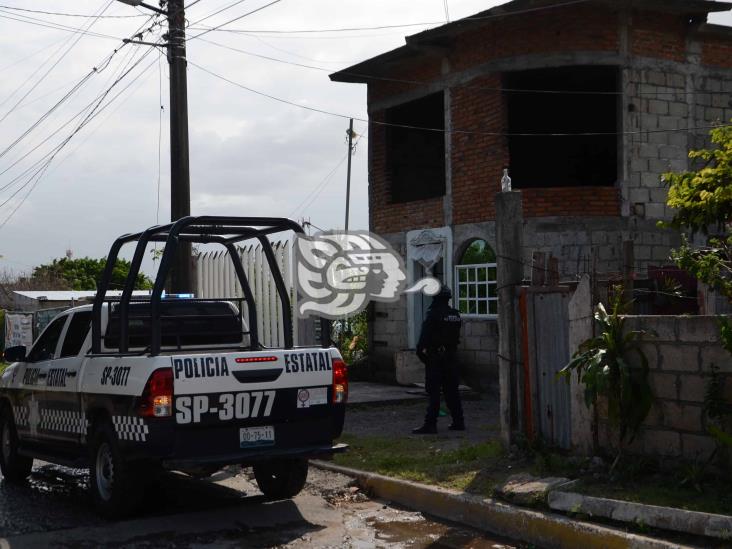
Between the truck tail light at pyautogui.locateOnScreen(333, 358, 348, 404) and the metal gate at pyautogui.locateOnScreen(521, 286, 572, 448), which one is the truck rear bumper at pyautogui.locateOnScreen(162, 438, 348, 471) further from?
the metal gate at pyautogui.locateOnScreen(521, 286, 572, 448)

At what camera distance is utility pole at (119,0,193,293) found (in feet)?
46.5

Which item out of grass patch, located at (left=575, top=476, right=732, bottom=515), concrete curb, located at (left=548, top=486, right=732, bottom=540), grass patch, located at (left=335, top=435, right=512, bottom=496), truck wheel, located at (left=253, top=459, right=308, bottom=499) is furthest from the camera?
truck wheel, located at (left=253, top=459, right=308, bottom=499)

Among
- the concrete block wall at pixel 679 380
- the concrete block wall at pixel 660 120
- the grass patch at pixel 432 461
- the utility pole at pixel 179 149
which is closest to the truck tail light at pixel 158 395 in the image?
the grass patch at pixel 432 461

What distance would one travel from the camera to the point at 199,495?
853cm

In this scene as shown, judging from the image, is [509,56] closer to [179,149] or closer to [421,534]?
[179,149]

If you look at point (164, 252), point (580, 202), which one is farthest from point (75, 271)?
point (164, 252)

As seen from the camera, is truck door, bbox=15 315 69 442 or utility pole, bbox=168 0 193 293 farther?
utility pole, bbox=168 0 193 293

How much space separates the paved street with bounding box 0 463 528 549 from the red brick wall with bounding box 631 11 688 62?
9540 mm

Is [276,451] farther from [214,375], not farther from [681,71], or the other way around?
[681,71]

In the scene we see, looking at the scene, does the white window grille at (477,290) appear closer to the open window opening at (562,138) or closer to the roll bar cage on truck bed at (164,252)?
the open window opening at (562,138)

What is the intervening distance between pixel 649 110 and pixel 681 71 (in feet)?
3.34

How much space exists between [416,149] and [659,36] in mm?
5754

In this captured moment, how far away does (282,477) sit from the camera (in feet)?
27.0

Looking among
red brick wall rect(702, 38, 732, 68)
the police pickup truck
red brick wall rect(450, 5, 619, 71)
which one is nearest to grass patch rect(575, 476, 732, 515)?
the police pickup truck
